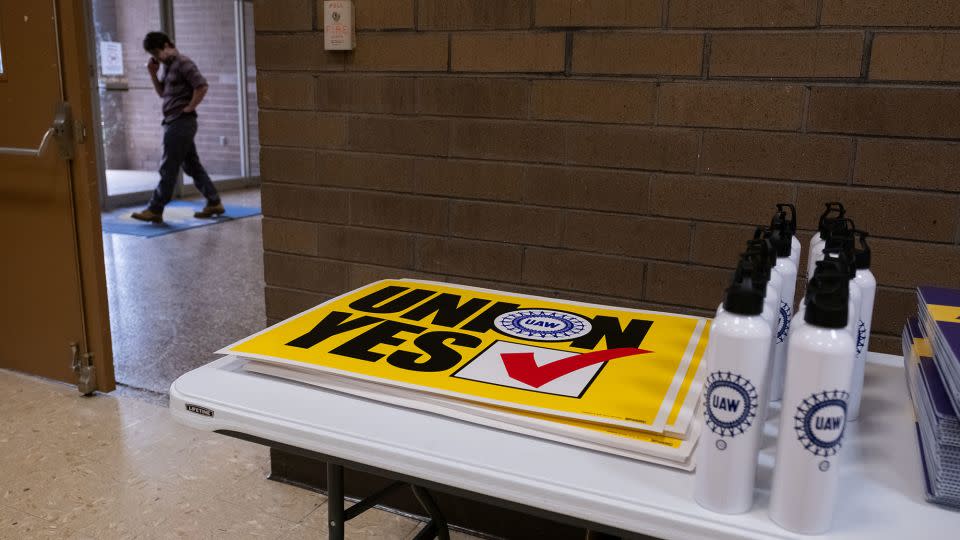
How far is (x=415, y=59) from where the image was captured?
5.99 ft

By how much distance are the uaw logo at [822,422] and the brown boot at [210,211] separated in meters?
6.49

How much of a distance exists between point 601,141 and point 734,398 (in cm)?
109

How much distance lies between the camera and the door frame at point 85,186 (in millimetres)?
2490

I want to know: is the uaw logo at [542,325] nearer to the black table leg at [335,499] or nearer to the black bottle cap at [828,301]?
the black table leg at [335,499]

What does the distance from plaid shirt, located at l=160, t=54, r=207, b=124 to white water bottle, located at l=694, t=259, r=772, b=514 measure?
609 cm

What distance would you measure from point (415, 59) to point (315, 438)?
3.89 ft

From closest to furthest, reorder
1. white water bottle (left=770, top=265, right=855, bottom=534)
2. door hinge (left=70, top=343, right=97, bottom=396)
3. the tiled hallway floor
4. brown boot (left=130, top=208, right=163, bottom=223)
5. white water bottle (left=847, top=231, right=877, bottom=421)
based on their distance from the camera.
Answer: white water bottle (left=770, top=265, right=855, bottom=534) < white water bottle (left=847, top=231, right=877, bottom=421) < the tiled hallway floor < door hinge (left=70, top=343, right=97, bottom=396) < brown boot (left=130, top=208, right=163, bottom=223)

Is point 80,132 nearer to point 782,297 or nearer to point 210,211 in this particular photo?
point 782,297

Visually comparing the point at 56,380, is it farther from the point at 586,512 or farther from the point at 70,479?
the point at 586,512

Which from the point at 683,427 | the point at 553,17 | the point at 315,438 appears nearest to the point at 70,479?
the point at 315,438

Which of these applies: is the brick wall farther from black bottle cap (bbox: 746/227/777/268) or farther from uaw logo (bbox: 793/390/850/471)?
uaw logo (bbox: 793/390/850/471)

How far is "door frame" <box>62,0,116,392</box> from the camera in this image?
249 centimetres

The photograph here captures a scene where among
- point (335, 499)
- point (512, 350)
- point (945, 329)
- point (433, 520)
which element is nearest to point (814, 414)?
point (945, 329)

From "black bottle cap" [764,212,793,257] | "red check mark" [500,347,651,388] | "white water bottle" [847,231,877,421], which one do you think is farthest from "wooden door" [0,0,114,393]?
"white water bottle" [847,231,877,421]
